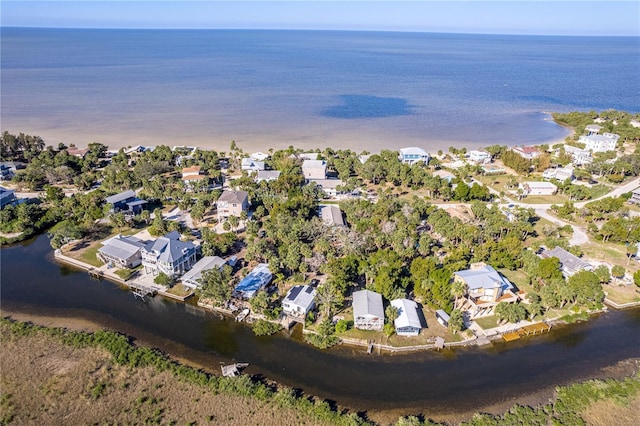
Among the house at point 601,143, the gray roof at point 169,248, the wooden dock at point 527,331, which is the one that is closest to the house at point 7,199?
the gray roof at point 169,248

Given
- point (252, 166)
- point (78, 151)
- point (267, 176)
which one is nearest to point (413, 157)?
point (267, 176)

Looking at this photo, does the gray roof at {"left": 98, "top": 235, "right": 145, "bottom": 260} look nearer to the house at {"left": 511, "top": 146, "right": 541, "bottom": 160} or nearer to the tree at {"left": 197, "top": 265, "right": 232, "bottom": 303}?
the tree at {"left": 197, "top": 265, "right": 232, "bottom": 303}

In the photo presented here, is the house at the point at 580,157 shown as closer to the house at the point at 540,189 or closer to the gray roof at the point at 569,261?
the house at the point at 540,189

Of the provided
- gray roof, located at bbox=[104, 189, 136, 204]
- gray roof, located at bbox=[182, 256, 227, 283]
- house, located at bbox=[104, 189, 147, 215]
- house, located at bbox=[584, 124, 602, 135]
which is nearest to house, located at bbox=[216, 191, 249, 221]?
gray roof, located at bbox=[182, 256, 227, 283]

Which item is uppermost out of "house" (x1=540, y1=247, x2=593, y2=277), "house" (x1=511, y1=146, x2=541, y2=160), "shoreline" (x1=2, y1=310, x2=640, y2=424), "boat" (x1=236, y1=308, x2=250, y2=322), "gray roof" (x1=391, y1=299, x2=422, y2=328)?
"house" (x1=511, y1=146, x2=541, y2=160)

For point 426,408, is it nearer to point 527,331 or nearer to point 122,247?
point 527,331

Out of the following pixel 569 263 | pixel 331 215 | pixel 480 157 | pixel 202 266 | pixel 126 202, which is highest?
pixel 480 157

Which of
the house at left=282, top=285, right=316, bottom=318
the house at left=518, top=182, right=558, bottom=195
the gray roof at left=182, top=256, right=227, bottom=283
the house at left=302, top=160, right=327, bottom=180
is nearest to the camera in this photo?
the house at left=282, top=285, right=316, bottom=318
